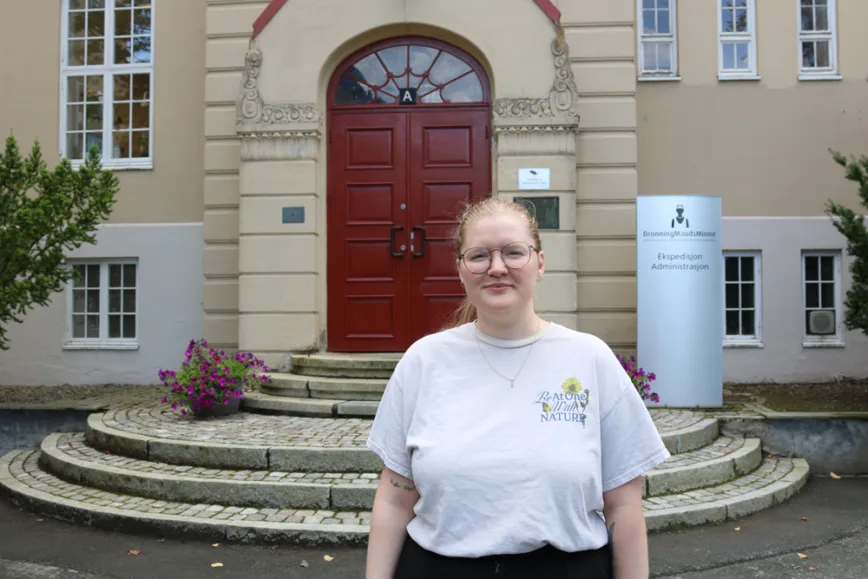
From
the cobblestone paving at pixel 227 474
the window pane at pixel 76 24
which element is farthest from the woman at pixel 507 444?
the window pane at pixel 76 24

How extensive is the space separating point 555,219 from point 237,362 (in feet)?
13.5

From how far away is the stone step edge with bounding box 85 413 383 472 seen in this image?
6.23m

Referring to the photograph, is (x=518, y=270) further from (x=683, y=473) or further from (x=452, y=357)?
(x=683, y=473)

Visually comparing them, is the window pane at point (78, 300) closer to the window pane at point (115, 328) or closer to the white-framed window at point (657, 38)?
the window pane at point (115, 328)

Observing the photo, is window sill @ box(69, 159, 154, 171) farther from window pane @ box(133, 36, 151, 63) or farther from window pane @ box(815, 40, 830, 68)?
window pane @ box(815, 40, 830, 68)

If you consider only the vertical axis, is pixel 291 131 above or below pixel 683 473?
above

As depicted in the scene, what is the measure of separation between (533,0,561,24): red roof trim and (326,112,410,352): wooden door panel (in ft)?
7.08

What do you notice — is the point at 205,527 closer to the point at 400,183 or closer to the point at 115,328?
the point at 400,183

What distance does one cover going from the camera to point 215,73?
34.0ft

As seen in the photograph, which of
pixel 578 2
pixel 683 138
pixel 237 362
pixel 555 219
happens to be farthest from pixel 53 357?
pixel 683 138

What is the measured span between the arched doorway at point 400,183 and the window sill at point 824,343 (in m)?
5.33

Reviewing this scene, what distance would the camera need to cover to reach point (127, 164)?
444 inches

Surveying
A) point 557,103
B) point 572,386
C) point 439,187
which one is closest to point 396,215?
point 439,187

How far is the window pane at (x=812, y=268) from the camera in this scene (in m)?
11.2
